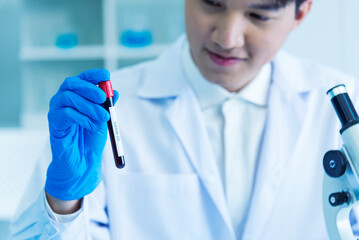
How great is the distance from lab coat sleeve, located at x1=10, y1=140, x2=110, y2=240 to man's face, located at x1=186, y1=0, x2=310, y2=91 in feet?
1.47

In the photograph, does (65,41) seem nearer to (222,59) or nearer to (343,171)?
(222,59)


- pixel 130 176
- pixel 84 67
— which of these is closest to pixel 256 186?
pixel 130 176

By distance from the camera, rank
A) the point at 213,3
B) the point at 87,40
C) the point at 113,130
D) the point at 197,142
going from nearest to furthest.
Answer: the point at 113,130 < the point at 213,3 < the point at 197,142 < the point at 87,40

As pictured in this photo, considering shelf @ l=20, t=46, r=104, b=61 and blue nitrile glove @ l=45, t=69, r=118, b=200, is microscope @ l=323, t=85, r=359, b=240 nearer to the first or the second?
blue nitrile glove @ l=45, t=69, r=118, b=200

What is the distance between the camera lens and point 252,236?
108 cm

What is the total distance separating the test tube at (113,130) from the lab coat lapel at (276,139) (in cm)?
46

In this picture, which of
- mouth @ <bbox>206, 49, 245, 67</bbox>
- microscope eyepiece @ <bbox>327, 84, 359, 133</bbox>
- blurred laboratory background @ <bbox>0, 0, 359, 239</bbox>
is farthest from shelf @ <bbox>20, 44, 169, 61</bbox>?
microscope eyepiece @ <bbox>327, 84, 359, 133</bbox>

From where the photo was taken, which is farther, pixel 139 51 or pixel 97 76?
pixel 139 51

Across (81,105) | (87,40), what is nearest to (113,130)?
(81,105)

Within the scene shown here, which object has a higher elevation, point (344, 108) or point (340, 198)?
point (344, 108)

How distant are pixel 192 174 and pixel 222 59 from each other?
320 millimetres

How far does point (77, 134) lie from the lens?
2.95ft

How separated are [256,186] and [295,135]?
194 mm

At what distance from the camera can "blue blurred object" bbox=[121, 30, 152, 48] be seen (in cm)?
284
